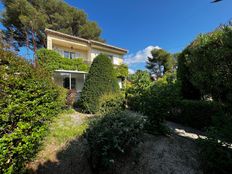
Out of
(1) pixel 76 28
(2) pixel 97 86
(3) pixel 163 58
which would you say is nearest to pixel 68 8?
(1) pixel 76 28

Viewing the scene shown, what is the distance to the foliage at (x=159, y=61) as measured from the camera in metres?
32.8

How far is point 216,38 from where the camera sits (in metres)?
4.86

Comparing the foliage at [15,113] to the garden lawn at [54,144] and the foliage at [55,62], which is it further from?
the foliage at [55,62]

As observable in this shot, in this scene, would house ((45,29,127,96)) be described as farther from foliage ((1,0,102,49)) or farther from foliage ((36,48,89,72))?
foliage ((1,0,102,49))

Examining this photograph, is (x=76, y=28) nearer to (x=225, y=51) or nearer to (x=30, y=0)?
(x=30, y=0)

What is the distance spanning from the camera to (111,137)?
129 inches

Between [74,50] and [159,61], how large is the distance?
22508 millimetres

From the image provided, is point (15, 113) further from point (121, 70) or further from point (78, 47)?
point (78, 47)

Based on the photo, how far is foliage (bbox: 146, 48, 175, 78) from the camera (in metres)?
32.8

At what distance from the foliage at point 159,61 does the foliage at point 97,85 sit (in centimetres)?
2518

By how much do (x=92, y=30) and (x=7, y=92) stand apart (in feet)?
76.2

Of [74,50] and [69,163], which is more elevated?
[74,50]

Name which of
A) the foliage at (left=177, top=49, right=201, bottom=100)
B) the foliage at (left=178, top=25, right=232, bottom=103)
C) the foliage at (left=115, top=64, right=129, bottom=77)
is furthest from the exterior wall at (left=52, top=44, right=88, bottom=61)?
the foliage at (left=178, top=25, right=232, bottom=103)

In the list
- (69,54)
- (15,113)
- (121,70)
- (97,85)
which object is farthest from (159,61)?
(15,113)
